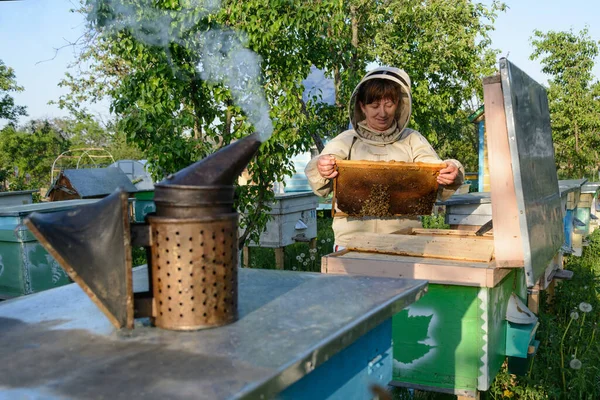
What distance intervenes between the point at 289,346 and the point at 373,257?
1378 mm

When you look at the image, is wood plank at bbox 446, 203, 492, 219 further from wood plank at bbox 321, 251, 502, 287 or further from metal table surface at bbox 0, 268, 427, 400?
metal table surface at bbox 0, 268, 427, 400

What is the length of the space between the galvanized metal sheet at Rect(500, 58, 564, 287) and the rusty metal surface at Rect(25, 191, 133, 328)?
159 centimetres

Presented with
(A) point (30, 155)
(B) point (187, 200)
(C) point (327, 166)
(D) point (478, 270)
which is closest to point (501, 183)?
(D) point (478, 270)

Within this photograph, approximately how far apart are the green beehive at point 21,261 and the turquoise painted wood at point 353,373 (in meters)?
3.92

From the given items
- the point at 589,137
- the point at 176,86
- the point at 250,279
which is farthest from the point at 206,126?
the point at 589,137

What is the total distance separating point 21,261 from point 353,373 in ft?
13.7

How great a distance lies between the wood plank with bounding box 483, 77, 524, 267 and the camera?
6.98 feet

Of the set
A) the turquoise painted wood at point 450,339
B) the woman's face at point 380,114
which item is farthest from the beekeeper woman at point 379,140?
the turquoise painted wood at point 450,339

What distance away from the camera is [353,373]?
1248mm

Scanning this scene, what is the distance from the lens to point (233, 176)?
47.2 inches

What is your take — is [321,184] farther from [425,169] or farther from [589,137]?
[589,137]

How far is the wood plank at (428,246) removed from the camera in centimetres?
226

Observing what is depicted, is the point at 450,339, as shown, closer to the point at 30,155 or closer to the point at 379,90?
the point at 379,90

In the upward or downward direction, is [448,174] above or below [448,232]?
above
